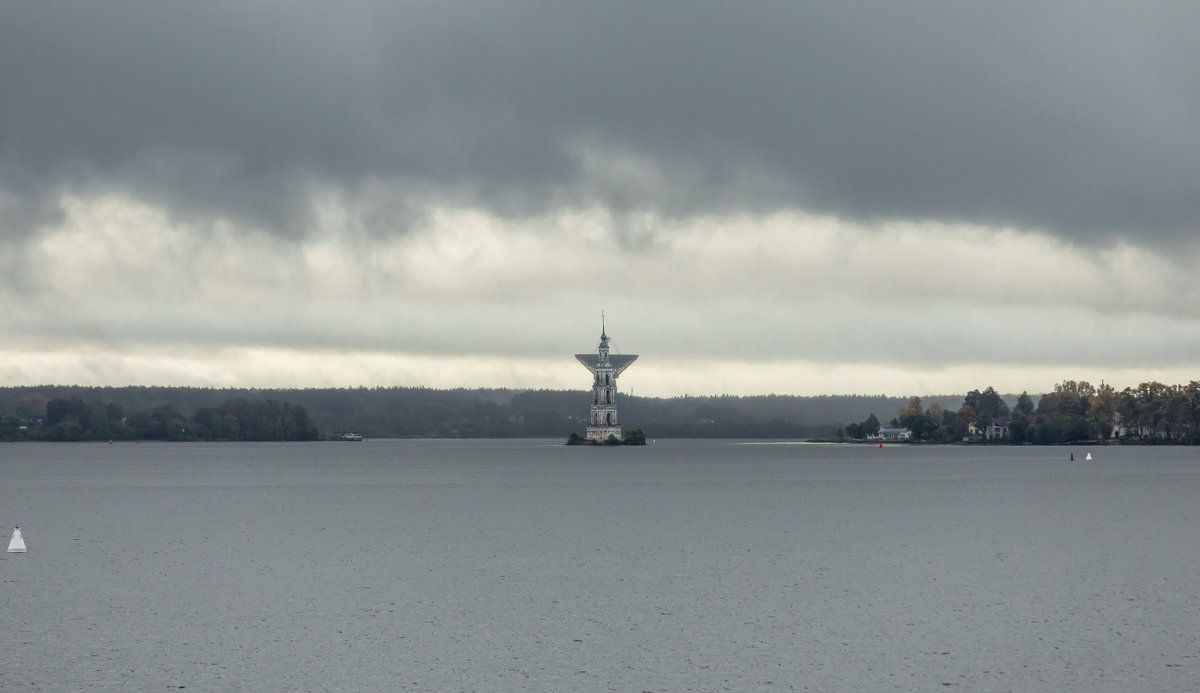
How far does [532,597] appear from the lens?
39938mm

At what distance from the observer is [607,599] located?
129ft

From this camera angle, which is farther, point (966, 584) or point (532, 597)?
point (966, 584)

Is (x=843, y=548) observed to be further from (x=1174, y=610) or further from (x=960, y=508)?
(x=960, y=508)

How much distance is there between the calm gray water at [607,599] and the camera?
91.6 ft

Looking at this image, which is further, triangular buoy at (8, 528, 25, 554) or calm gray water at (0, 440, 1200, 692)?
triangular buoy at (8, 528, 25, 554)

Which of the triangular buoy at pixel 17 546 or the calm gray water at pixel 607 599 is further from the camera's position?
the triangular buoy at pixel 17 546

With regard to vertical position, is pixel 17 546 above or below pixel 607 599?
above

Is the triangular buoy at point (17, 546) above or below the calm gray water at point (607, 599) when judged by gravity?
above

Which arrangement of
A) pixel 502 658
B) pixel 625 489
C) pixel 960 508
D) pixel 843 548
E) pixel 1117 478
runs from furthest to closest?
1. pixel 1117 478
2. pixel 625 489
3. pixel 960 508
4. pixel 843 548
5. pixel 502 658

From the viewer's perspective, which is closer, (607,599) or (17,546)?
(607,599)

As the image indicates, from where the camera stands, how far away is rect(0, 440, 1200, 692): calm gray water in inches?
1099

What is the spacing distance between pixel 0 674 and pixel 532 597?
16.5m

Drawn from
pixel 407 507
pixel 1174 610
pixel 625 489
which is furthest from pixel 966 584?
pixel 625 489

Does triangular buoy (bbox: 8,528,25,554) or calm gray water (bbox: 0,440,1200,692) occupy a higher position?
triangular buoy (bbox: 8,528,25,554)
